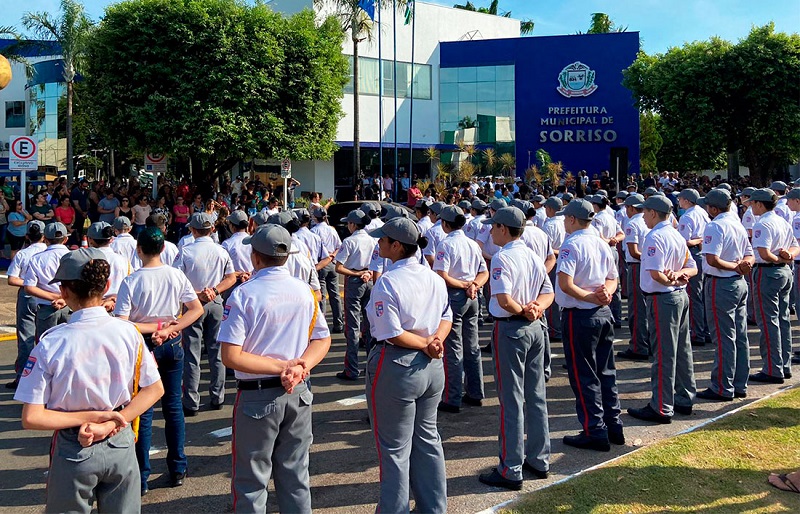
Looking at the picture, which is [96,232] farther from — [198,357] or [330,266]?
[330,266]

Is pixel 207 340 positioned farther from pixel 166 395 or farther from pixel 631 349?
pixel 631 349

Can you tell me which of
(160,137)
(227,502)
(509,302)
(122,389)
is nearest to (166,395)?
(227,502)

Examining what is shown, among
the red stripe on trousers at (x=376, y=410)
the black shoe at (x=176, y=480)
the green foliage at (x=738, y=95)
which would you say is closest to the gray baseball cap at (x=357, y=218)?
the black shoe at (x=176, y=480)

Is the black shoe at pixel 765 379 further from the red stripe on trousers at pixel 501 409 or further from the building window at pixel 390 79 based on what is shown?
the building window at pixel 390 79

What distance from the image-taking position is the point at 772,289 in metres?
8.66

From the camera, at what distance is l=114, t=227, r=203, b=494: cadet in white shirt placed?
591 cm

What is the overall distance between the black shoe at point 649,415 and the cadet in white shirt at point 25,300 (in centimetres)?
664

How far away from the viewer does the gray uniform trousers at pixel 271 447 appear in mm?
4332

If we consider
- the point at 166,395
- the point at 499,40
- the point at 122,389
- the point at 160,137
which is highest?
the point at 499,40

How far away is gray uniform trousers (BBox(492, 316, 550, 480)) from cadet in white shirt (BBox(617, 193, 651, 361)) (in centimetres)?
428

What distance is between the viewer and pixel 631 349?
10.2m

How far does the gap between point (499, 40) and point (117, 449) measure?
42670 mm

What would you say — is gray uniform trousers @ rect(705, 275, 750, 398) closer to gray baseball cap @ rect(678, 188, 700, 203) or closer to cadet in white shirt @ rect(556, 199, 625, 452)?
cadet in white shirt @ rect(556, 199, 625, 452)

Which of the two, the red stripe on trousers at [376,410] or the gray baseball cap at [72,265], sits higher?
the gray baseball cap at [72,265]
